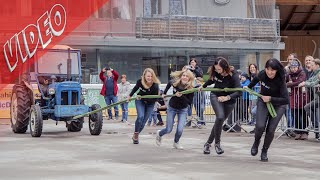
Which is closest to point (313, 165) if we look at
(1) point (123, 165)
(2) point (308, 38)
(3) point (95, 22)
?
(1) point (123, 165)

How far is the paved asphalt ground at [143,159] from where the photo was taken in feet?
24.6

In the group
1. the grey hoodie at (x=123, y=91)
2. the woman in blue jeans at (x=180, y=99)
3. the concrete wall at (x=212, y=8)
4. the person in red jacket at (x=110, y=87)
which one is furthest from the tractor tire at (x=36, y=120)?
the concrete wall at (x=212, y=8)

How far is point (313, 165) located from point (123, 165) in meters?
2.85

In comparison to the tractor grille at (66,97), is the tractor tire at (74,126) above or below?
below

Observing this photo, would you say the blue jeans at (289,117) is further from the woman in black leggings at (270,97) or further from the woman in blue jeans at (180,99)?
the woman in black leggings at (270,97)

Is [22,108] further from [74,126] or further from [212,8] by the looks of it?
[212,8]

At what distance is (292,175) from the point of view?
24.6ft

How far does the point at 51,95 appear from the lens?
43.4 ft

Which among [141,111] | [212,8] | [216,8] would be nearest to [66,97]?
[141,111]

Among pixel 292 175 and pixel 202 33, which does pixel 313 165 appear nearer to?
pixel 292 175

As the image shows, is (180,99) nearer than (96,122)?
Yes

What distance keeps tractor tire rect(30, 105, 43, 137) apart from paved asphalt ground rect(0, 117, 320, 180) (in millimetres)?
201

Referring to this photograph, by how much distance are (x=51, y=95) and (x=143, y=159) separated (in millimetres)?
4927

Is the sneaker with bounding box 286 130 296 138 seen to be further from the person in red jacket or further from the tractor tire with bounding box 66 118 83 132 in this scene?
the person in red jacket
